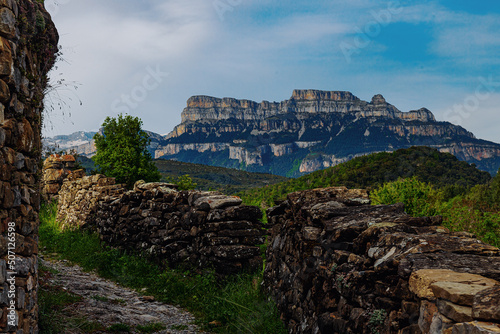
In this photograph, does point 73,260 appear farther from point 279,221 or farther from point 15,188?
point 15,188

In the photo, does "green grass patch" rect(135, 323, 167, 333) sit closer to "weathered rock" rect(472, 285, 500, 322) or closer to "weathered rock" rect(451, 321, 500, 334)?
"weathered rock" rect(451, 321, 500, 334)

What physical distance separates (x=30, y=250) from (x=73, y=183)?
15202 millimetres

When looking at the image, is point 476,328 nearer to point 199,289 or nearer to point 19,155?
point 19,155

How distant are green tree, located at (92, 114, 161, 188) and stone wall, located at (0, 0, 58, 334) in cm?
1301

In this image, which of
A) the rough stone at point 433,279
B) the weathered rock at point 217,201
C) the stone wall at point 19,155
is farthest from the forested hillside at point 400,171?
the rough stone at point 433,279

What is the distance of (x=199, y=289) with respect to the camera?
25.9 ft

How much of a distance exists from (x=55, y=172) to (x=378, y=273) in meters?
21.2

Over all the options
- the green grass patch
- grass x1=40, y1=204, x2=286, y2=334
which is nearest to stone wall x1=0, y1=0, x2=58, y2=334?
the green grass patch

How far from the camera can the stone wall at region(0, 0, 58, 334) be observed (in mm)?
3580

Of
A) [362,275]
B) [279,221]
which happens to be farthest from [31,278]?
[279,221]

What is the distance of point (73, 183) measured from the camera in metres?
18.4

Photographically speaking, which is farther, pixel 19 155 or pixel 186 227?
pixel 186 227

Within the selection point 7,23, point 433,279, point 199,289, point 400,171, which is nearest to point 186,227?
point 199,289

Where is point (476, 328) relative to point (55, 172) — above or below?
below
